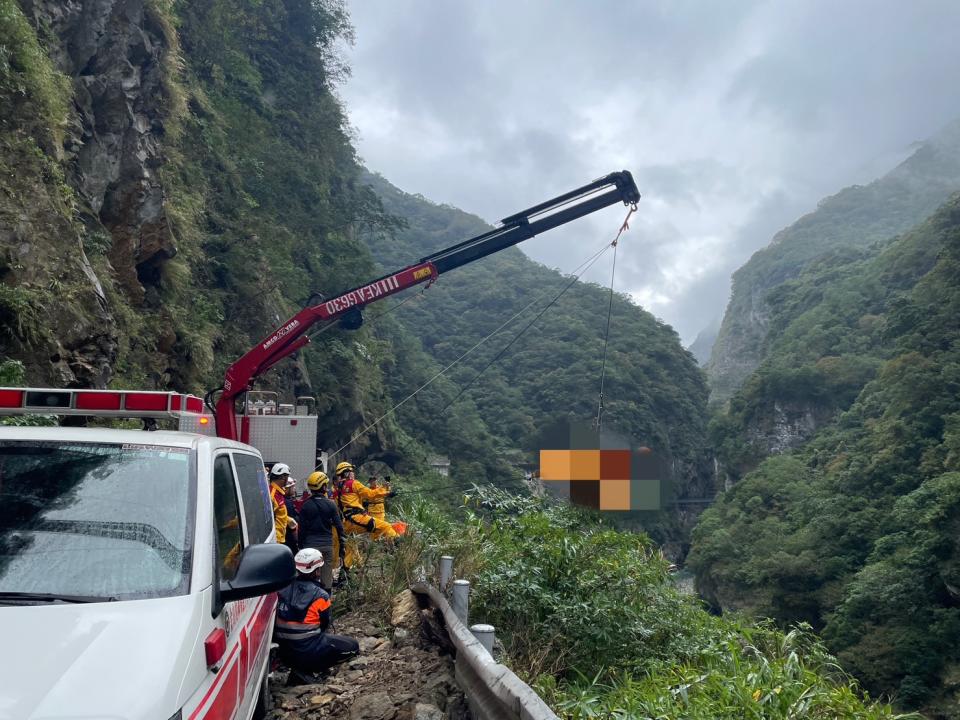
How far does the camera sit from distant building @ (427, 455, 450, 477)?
35684 mm

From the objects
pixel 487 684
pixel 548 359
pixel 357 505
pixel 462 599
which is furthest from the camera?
pixel 548 359

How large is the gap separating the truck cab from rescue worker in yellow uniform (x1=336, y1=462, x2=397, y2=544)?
4268mm

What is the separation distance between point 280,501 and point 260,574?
4.25m

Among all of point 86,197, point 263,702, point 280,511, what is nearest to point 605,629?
point 263,702

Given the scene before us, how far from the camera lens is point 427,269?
38.3ft

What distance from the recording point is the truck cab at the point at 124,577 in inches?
75.7

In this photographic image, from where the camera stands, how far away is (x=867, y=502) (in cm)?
3947

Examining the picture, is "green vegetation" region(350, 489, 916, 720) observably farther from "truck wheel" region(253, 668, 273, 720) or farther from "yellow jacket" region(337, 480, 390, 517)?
"truck wheel" region(253, 668, 273, 720)

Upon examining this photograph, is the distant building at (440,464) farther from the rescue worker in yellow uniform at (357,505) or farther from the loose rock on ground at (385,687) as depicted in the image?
the loose rock on ground at (385,687)

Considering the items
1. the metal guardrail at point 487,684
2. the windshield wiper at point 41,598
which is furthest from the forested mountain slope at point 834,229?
the windshield wiper at point 41,598

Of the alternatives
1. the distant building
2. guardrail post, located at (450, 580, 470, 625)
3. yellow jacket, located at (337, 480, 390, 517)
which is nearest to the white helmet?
guardrail post, located at (450, 580, 470, 625)

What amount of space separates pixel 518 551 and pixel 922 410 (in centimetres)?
4233

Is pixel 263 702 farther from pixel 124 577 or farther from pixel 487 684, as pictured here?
pixel 124 577

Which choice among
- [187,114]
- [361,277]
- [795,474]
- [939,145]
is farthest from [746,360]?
[187,114]
